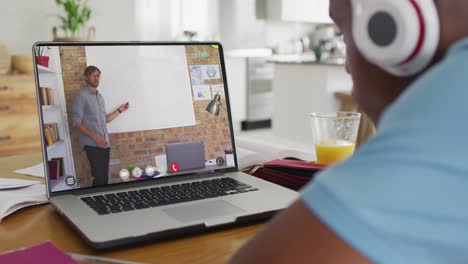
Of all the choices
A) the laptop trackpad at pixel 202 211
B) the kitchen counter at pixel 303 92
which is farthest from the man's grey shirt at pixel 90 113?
the kitchen counter at pixel 303 92

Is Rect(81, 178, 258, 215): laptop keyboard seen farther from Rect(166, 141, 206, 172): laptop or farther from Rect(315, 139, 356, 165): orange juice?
Rect(315, 139, 356, 165): orange juice

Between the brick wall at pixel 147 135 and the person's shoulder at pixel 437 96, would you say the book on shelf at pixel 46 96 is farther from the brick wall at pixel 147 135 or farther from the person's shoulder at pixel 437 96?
the person's shoulder at pixel 437 96

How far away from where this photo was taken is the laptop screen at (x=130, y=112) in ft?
2.95

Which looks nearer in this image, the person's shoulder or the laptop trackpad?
the person's shoulder

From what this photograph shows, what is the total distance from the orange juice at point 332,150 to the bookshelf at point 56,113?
0.53 m

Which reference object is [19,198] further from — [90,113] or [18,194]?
[90,113]

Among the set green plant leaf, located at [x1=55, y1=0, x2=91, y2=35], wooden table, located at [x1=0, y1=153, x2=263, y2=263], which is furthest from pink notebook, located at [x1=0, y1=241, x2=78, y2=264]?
green plant leaf, located at [x1=55, y1=0, x2=91, y2=35]

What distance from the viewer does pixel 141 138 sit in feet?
3.16

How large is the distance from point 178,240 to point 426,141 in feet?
1.52

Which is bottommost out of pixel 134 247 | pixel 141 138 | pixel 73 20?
pixel 134 247

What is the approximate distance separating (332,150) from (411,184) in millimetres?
795

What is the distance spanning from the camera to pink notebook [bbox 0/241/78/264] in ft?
2.05

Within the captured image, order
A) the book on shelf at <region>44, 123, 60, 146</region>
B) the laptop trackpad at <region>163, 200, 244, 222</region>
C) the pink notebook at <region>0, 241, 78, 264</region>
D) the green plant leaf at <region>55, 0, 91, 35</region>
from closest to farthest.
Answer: the pink notebook at <region>0, 241, 78, 264</region>
the laptop trackpad at <region>163, 200, 244, 222</region>
the book on shelf at <region>44, 123, 60, 146</region>
the green plant leaf at <region>55, 0, 91, 35</region>

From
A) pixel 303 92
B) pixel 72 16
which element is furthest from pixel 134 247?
pixel 72 16
